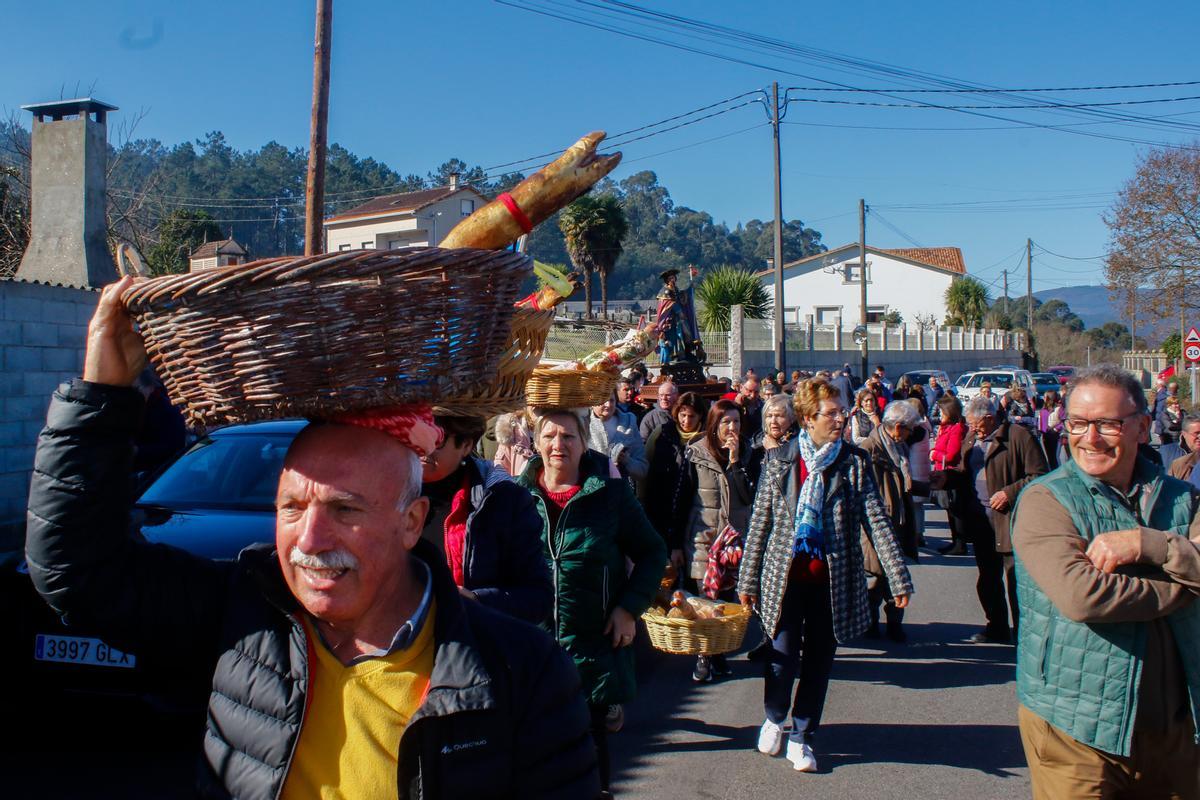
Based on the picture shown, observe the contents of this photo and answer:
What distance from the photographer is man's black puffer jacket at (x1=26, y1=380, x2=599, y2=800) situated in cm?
179

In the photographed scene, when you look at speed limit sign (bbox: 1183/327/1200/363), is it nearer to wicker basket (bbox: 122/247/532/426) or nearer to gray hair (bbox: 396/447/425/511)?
gray hair (bbox: 396/447/425/511)

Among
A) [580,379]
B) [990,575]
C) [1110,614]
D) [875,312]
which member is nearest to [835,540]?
[580,379]

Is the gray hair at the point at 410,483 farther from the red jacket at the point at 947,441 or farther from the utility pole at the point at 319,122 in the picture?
the red jacket at the point at 947,441

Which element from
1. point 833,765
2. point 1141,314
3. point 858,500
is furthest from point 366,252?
point 1141,314

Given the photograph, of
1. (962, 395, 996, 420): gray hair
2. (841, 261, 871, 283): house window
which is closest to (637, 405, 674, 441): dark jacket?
(962, 395, 996, 420): gray hair

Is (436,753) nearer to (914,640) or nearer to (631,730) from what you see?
(631,730)

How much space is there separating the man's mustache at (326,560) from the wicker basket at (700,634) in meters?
4.39

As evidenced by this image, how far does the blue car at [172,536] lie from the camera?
15.7 ft

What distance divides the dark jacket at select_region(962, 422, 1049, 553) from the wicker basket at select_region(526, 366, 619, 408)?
4.47 m

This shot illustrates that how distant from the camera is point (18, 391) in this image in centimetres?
868

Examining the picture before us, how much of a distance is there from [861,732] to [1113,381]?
3328mm

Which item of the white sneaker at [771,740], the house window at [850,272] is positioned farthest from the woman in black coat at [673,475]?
the house window at [850,272]

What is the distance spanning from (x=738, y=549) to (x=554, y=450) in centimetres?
311

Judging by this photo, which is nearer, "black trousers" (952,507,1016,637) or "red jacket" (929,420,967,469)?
"black trousers" (952,507,1016,637)
